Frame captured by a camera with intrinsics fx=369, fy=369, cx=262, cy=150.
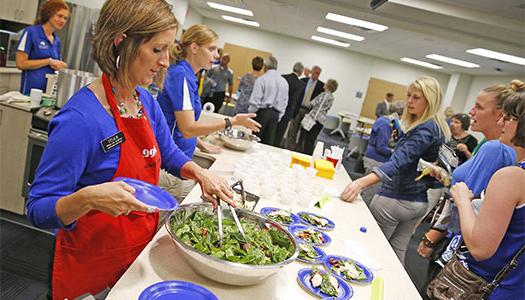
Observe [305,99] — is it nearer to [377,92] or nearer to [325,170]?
[325,170]

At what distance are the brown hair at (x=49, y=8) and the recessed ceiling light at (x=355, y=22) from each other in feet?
15.9

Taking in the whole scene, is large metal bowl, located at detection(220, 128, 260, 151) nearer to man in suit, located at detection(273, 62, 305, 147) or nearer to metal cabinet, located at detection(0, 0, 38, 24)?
metal cabinet, located at detection(0, 0, 38, 24)

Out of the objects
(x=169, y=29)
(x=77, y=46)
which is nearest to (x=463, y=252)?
(x=169, y=29)

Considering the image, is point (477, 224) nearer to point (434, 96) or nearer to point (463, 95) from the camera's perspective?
point (434, 96)

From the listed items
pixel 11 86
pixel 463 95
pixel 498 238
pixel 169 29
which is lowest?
pixel 11 86

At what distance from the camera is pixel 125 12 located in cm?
110

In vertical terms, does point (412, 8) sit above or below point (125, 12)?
above

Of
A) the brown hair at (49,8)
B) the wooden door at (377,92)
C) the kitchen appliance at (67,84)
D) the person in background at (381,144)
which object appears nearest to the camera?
the kitchen appliance at (67,84)

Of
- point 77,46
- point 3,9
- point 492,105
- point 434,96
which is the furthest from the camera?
point 77,46

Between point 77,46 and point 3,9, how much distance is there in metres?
1.11

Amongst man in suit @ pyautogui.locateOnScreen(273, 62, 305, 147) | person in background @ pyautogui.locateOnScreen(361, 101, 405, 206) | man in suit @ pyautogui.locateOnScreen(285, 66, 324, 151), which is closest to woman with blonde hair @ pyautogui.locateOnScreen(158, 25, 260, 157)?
person in background @ pyautogui.locateOnScreen(361, 101, 405, 206)

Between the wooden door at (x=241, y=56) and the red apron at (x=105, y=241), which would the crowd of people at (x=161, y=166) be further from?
the wooden door at (x=241, y=56)

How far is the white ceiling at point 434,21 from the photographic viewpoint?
16.7ft

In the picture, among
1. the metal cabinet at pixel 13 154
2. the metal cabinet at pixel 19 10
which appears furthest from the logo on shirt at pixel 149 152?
the metal cabinet at pixel 19 10
